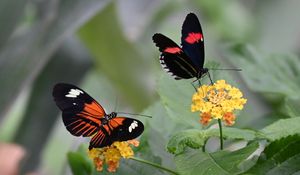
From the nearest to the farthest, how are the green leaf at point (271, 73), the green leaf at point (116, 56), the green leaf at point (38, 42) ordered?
the green leaf at point (271, 73)
the green leaf at point (38, 42)
the green leaf at point (116, 56)

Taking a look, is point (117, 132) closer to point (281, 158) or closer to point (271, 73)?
point (281, 158)

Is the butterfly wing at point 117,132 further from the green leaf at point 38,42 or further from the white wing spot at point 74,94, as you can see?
the green leaf at point 38,42

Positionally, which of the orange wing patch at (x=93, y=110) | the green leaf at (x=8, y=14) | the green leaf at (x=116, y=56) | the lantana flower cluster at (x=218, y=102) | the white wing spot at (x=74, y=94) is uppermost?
the green leaf at (x=8, y=14)

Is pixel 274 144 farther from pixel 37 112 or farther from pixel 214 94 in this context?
pixel 37 112

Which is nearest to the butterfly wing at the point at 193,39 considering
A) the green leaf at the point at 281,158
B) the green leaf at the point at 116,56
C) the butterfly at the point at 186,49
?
the butterfly at the point at 186,49

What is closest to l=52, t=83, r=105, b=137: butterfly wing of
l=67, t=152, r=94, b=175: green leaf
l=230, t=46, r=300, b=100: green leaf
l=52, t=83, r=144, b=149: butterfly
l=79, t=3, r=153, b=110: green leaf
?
l=52, t=83, r=144, b=149: butterfly

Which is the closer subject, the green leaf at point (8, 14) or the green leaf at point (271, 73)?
the green leaf at point (271, 73)
